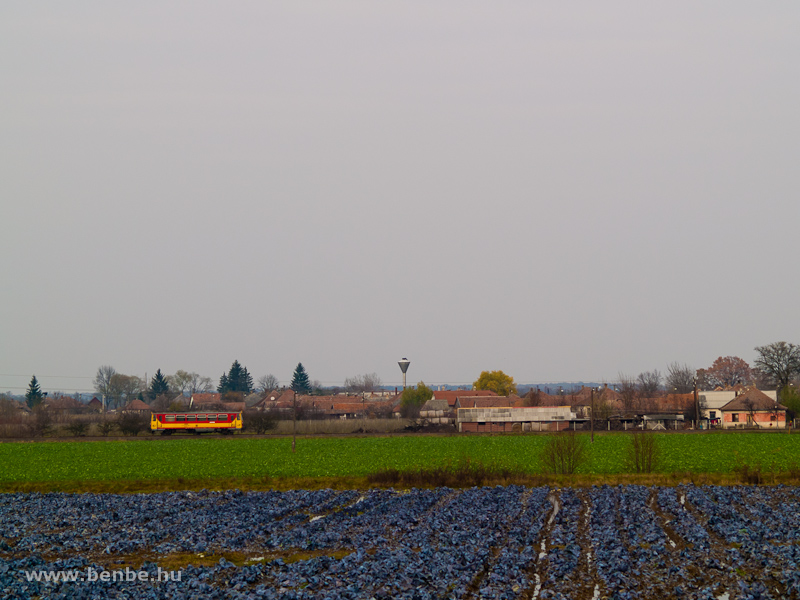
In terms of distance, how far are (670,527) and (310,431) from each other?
68.9 metres

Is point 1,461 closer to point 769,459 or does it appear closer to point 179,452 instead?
point 179,452

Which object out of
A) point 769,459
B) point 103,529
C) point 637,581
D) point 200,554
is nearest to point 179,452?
point 103,529

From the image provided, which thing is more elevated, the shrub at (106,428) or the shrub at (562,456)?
the shrub at (562,456)

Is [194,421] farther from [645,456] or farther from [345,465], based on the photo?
[645,456]

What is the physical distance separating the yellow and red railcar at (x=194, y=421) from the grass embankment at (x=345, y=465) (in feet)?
62.8

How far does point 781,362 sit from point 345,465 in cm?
10285

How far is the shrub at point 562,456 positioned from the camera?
111ft

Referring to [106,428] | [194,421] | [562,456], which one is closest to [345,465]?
[562,456]

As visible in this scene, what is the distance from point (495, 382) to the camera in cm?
16750

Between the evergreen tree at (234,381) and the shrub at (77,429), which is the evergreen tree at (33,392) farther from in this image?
the shrub at (77,429)

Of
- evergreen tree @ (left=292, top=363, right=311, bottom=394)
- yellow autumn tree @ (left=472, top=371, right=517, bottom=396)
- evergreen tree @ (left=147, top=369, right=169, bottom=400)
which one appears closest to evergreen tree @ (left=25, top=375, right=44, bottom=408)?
evergreen tree @ (left=147, top=369, right=169, bottom=400)

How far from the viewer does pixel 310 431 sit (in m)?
85.5

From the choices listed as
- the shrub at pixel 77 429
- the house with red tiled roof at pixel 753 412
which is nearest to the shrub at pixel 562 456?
the house with red tiled roof at pixel 753 412

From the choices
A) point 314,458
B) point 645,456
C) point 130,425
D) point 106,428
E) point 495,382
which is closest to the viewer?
point 645,456
